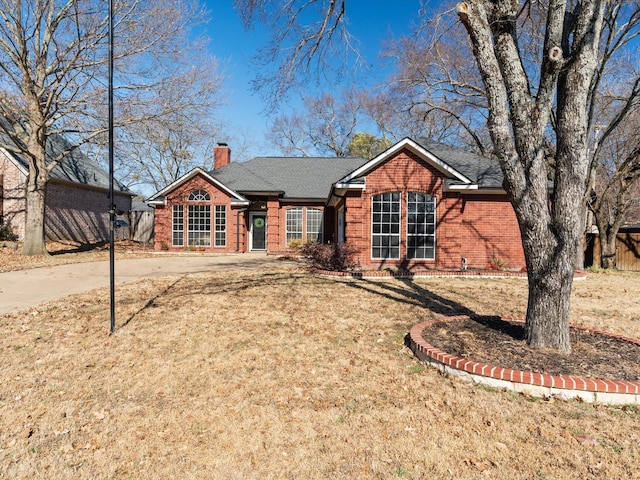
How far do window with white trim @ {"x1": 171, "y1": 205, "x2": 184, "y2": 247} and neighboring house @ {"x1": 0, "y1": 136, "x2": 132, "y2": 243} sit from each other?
6.33 m

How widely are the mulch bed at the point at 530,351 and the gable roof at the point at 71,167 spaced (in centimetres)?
2093

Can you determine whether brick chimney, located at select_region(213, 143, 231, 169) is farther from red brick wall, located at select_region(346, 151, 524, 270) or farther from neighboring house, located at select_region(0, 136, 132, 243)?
red brick wall, located at select_region(346, 151, 524, 270)

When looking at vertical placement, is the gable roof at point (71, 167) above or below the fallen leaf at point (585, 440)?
above

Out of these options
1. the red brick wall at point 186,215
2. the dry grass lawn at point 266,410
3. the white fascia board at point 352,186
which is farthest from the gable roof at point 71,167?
the dry grass lawn at point 266,410

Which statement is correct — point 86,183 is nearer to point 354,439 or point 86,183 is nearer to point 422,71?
point 422,71

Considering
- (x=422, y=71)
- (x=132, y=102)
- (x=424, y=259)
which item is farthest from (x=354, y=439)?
(x=132, y=102)

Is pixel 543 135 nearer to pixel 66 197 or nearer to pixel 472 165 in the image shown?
pixel 472 165

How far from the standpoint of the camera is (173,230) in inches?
785

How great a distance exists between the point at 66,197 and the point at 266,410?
22.8m

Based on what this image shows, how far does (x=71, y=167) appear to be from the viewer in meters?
23.1

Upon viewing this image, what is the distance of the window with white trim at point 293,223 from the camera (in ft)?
67.3

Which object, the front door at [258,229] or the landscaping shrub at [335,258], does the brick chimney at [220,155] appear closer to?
the front door at [258,229]

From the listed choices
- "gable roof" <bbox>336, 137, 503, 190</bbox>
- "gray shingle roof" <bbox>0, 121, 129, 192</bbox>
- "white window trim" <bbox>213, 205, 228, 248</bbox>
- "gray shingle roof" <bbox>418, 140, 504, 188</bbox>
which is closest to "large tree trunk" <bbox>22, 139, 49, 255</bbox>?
"gray shingle roof" <bbox>0, 121, 129, 192</bbox>

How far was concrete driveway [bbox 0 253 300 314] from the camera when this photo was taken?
321 inches
